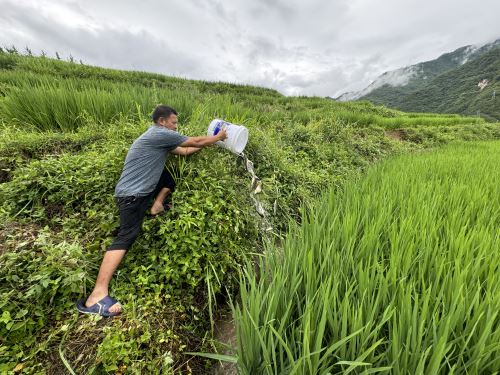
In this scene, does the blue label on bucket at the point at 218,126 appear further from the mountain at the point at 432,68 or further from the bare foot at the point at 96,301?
the mountain at the point at 432,68

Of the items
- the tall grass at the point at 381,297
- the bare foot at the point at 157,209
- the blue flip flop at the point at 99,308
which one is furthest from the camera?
the bare foot at the point at 157,209

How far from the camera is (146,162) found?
2094 millimetres

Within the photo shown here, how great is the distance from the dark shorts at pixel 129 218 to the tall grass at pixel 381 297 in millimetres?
897

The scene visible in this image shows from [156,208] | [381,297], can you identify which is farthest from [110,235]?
[381,297]

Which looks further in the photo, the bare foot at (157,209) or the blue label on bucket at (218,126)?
the blue label on bucket at (218,126)

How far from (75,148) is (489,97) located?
71.0 meters

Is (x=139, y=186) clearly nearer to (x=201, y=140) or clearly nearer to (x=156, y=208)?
(x=156, y=208)

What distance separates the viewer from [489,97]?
166 feet

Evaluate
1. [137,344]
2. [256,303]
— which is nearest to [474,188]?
[256,303]

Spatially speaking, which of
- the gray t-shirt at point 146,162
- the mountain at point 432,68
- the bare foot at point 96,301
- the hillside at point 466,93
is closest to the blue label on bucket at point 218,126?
the gray t-shirt at point 146,162

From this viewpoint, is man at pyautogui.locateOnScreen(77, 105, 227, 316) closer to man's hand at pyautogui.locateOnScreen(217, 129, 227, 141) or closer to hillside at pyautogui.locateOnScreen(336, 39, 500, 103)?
man's hand at pyautogui.locateOnScreen(217, 129, 227, 141)

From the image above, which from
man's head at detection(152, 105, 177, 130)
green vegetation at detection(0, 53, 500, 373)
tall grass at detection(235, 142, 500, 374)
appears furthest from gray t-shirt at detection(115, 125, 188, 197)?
tall grass at detection(235, 142, 500, 374)

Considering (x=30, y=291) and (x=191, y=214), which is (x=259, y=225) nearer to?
(x=191, y=214)

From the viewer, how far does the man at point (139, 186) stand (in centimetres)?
155
